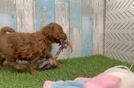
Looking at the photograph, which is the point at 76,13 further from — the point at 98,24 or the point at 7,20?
the point at 7,20

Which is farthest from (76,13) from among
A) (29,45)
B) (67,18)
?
(29,45)

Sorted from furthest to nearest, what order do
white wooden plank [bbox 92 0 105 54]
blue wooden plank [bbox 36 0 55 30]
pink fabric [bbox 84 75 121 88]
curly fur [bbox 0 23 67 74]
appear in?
white wooden plank [bbox 92 0 105 54] → blue wooden plank [bbox 36 0 55 30] → curly fur [bbox 0 23 67 74] → pink fabric [bbox 84 75 121 88]

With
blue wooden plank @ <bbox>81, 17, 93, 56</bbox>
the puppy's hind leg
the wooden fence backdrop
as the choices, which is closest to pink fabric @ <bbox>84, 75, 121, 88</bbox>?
the puppy's hind leg

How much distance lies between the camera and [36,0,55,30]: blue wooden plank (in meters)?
1.58

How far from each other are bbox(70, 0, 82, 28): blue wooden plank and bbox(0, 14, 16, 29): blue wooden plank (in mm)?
429

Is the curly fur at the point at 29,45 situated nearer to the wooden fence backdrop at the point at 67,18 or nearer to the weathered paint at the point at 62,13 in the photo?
the wooden fence backdrop at the point at 67,18

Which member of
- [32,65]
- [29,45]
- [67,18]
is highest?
[67,18]

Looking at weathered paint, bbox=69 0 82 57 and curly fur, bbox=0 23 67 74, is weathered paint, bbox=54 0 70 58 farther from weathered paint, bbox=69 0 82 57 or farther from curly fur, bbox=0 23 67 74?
curly fur, bbox=0 23 67 74

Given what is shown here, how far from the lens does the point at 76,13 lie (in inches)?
67.3

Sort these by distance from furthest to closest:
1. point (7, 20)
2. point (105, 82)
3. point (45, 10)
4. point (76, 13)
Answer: point (76, 13) < point (45, 10) < point (7, 20) < point (105, 82)

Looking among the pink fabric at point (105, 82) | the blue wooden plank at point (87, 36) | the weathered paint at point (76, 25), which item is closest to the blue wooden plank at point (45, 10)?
the weathered paint at point (76, 25)

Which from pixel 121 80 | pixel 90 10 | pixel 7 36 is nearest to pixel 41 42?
pixel 7 36

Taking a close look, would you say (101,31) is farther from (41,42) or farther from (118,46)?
(41,42)

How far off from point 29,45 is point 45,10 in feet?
1.58
